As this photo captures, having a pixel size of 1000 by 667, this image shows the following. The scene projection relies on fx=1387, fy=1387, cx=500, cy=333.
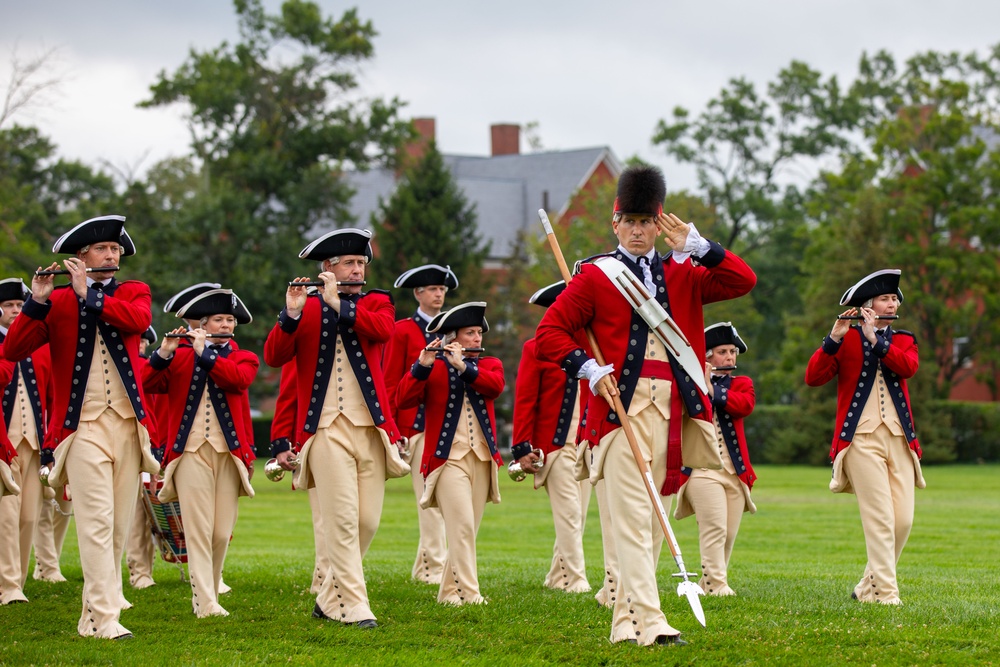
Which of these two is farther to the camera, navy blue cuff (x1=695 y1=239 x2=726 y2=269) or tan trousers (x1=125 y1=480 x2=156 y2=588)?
tan trousers (x1=125 y1=480 x2=156 y2=588)

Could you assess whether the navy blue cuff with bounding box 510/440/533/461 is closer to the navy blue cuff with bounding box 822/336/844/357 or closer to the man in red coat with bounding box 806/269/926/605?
the man in red coat with bounding box 806/269/926/605

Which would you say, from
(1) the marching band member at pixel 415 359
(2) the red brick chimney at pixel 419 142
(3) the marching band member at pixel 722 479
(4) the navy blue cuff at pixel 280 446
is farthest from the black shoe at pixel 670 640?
(2) the red brick chimney at pixel 419 142

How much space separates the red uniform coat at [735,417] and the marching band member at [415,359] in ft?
8.38

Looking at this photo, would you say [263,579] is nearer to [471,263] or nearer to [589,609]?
[589,609]

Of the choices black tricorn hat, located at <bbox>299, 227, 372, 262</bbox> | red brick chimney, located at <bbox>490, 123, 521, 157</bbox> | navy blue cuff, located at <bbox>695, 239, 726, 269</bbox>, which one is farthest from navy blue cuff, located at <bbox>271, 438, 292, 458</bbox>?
red brick chimney, located at <bbox>490, 123, 521, 157</bbox>

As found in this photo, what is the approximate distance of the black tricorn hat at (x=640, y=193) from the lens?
342 inches

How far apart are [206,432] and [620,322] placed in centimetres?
371

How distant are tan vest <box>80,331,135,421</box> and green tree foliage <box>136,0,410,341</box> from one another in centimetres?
Answer: 3766

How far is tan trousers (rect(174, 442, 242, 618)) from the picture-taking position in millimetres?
10438

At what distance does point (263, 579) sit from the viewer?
506 inches

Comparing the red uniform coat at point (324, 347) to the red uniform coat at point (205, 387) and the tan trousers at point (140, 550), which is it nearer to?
the red uniform coat at point (205, 387)

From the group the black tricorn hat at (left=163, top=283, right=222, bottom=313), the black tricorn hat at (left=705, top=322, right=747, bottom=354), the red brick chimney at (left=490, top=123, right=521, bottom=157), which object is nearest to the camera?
the black tricorn hat at (left=163, top=283, right=222, bottom=313)

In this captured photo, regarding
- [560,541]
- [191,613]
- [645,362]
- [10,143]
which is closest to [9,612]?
[191,613]

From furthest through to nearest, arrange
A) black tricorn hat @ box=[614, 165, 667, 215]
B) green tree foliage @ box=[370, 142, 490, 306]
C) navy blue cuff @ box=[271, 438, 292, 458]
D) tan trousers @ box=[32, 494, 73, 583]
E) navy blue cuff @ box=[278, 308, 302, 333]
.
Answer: green tree foliage @ box=[370, 142, 490, 306] < tan trousers @ box=[32, 494, 73, 583] < navy blue cuff @ box=[271, 438, 292, 458] < navy blue cuff @ box=[278, 308, 302, 333] < black tricorn hat @ box=[614, 165, 667, 215]
